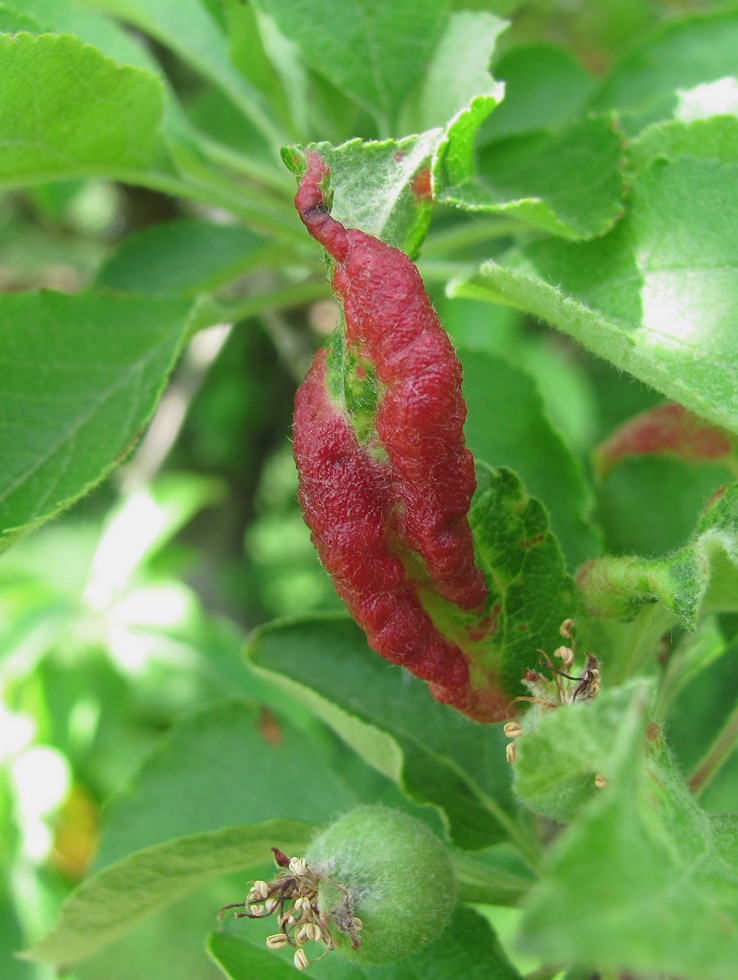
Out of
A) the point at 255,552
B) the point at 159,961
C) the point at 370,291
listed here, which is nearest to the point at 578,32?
the point at 370,291

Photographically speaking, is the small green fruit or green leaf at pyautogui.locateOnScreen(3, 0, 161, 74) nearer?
the small green fruit

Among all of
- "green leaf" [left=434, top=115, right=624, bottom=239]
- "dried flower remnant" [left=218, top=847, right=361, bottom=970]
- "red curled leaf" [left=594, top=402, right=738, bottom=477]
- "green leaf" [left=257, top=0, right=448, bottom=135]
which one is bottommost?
"red curled leaf" [left=594, top=402, right=738, bottom=477]

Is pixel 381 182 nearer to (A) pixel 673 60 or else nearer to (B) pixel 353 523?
(B) pixel 353 523

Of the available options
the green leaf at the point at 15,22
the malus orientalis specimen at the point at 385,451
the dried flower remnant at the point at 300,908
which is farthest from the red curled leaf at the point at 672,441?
the green leaf at the point at 15,22

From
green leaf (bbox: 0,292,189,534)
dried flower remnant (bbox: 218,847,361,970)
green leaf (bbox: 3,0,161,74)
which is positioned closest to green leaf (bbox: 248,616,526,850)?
dried flower remnant (bbox: 218,847,361,970)

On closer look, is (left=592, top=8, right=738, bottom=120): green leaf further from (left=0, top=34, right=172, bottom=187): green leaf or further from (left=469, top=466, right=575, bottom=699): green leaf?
(left=469, top=466, right=575, bottom=699): green leaf

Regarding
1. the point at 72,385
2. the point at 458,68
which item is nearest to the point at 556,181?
the point at 458,68

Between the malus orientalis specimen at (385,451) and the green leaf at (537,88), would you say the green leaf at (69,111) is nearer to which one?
the malus orientalis specimen at (385,451)

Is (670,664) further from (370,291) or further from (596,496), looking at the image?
(370,291)
